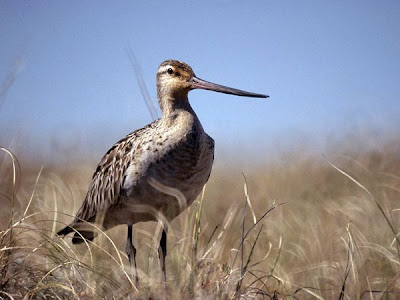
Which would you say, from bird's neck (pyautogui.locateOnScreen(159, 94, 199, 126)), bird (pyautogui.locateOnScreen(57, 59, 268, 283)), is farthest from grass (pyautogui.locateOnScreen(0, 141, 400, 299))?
bird's neck (pyautogui.locateOnScreen(159, 94, 199, 126))

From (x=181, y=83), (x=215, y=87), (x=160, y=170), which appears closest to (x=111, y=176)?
(x=160, y=170)

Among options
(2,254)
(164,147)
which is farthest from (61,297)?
(164,147)

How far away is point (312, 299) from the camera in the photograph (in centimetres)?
452

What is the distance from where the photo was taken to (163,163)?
4.09 metres

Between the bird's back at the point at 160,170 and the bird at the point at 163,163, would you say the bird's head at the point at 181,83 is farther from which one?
the bird's back at the point at 160,170

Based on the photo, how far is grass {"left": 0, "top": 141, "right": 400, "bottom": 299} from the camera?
3131 millimetres

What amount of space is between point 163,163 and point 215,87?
2.99 feet

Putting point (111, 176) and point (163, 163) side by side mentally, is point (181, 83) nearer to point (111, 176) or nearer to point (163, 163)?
point (163, 163)

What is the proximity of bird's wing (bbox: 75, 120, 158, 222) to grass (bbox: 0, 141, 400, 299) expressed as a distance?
300 millimetres

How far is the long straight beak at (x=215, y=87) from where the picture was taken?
4.57 m

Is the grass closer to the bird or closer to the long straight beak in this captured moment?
the bird

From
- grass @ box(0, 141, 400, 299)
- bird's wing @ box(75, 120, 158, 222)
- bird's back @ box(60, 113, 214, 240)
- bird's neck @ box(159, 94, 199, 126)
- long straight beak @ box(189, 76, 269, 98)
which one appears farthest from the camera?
long straight beak @ box(189, 76, 269, 98)

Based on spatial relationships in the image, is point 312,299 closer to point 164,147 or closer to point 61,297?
point 164,147

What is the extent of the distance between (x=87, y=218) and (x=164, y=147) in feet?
4.47
